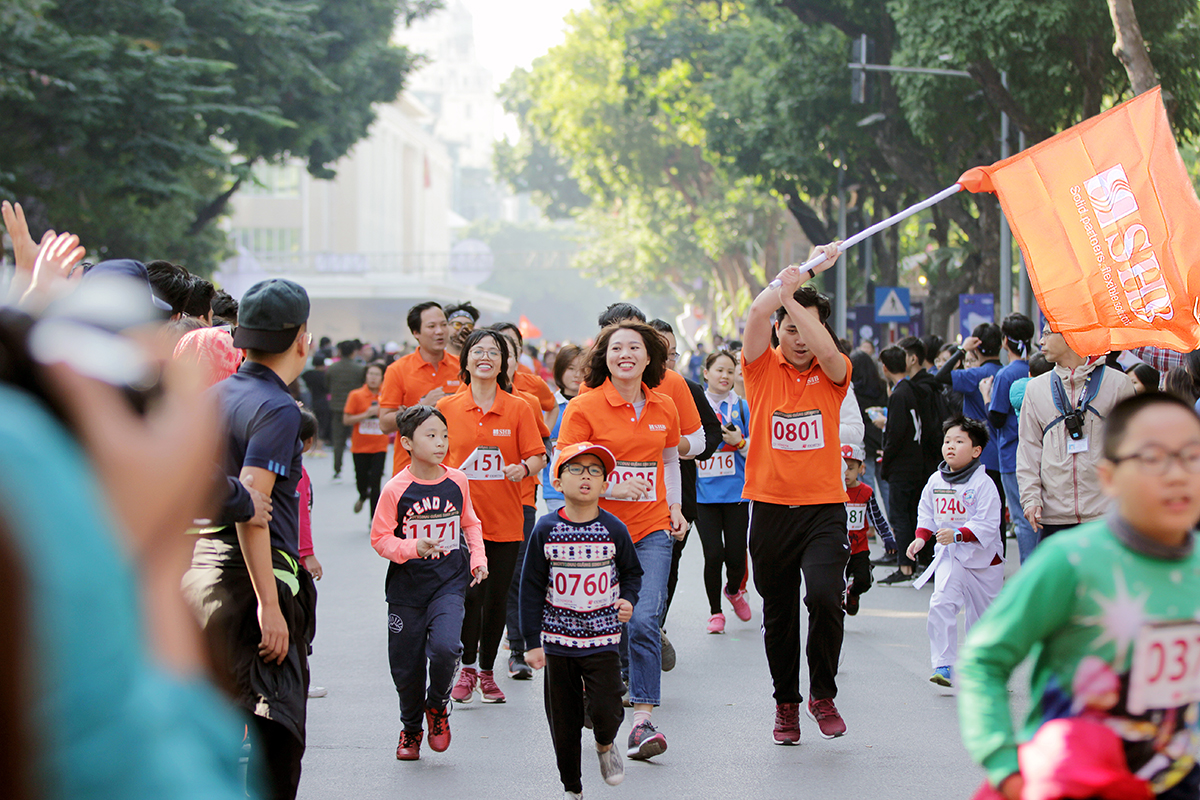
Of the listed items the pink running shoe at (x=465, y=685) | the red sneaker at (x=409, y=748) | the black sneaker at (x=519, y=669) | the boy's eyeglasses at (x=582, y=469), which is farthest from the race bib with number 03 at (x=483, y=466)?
the boy's eyeglasses at (x=582, y=469)

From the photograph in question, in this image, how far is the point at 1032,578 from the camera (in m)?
2.46

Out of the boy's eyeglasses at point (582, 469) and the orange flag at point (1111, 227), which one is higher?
the orange flag at point (1111, 227)

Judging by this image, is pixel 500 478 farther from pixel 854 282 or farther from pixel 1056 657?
pixel 854 282

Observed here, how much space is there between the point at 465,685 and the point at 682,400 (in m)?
1.85

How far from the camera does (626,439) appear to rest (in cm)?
575

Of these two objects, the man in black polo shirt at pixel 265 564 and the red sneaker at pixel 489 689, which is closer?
the man in black polo shirt at pixel 265 564

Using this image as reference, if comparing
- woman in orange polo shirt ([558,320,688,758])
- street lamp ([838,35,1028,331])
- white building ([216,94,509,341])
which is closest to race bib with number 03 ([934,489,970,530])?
woman in orange polo shirt ([558,320,688,758])

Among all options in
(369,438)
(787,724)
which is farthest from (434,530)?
(369,438)

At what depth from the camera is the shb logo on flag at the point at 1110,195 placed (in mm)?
7191

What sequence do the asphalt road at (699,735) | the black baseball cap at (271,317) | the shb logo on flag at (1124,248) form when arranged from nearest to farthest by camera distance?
the black baseball cap at (271,317)
the asphalt road at (699,735)
the shb logo on flag at (1124,248)

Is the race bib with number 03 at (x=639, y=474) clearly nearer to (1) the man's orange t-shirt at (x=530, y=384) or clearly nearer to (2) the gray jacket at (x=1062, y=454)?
(2) the gray jacket at (x=1062, y=454)

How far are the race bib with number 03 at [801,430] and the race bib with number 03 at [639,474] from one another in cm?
58

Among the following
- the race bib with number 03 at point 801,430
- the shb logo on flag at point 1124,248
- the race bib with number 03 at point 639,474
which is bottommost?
the race bib with number 03 at point 639,474

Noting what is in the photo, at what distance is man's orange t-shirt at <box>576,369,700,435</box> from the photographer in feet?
20.8
